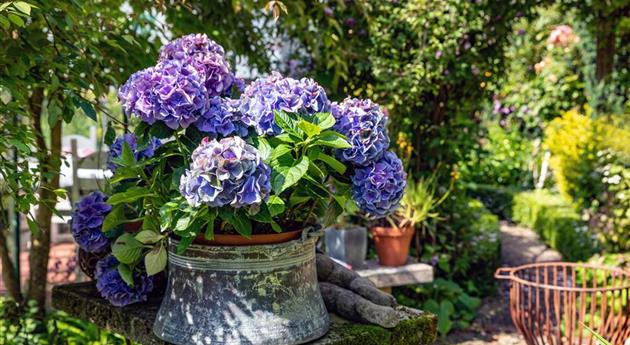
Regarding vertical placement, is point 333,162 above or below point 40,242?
above

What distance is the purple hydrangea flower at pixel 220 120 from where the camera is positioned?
140 centimetres

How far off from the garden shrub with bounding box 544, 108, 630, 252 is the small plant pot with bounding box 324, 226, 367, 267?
2.45m

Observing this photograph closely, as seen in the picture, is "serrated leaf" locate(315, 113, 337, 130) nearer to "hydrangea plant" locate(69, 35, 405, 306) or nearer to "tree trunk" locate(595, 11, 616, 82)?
"hydrangea plant" locate(69, 35, 405, 306)

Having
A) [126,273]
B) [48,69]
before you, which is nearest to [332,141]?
[126,273]

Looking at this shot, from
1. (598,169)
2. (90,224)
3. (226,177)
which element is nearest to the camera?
(226,177)

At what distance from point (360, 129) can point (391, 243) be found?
9.14 ft

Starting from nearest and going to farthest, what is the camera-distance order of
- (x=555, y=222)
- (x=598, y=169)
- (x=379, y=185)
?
(x=379, y=185) < (x=598, y=169) < (x=555, y=222)

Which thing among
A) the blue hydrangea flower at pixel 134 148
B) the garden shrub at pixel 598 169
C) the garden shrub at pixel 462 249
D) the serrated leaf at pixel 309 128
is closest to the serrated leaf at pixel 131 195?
the blue hydrangea flower at pixel 134 148

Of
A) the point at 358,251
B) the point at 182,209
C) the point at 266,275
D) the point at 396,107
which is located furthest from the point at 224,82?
the point at 396,107

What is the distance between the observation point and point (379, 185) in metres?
1.48

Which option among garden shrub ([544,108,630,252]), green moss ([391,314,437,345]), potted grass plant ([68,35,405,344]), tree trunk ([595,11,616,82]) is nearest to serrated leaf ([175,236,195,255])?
potted grass plant ([68,35,405,344])

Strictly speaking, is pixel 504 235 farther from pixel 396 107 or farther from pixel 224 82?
pixel 224 82

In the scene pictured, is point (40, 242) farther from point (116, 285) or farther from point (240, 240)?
point (240, 240)

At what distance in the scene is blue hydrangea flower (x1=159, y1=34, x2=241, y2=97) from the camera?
4.86 feet
